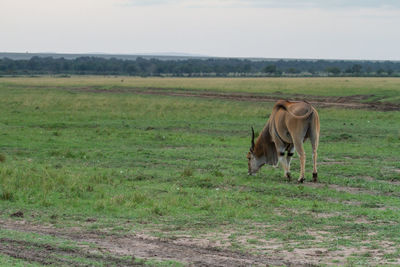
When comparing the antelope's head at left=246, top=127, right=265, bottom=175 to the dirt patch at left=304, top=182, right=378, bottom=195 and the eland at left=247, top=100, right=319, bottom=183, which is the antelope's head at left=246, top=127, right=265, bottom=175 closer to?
the eland at left=247, top=100, right=319, bottom=183

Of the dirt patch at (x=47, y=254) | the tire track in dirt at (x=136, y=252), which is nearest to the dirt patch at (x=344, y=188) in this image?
the tire track in dirt at (x=136, y=252)

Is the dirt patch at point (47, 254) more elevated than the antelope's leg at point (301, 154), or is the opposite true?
the antelope's leg at point (301, 154)

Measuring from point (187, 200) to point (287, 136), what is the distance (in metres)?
3.71

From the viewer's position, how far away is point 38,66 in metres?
135

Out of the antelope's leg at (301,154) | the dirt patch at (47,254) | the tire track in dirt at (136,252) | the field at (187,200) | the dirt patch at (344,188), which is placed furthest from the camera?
the antelope's leg at (301,154)

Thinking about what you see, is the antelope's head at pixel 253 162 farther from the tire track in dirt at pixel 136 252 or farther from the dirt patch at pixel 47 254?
the dirt patch at pixel 47 254

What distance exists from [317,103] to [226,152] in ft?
71.3

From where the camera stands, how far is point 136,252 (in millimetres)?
7871

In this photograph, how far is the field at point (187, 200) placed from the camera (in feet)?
25.8

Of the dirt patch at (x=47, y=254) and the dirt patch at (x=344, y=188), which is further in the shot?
the dirt patch at (x=344, y=188)

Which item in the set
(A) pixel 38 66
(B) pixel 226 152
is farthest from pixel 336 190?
(A) pixel 38 66

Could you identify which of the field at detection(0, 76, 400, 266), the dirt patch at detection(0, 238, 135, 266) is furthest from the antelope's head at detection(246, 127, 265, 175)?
the dirt patch at detection(0, 238, 135, 266)

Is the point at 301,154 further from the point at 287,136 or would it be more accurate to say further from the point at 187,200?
the point at 187,200

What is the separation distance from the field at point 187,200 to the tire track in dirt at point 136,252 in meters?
0.02
